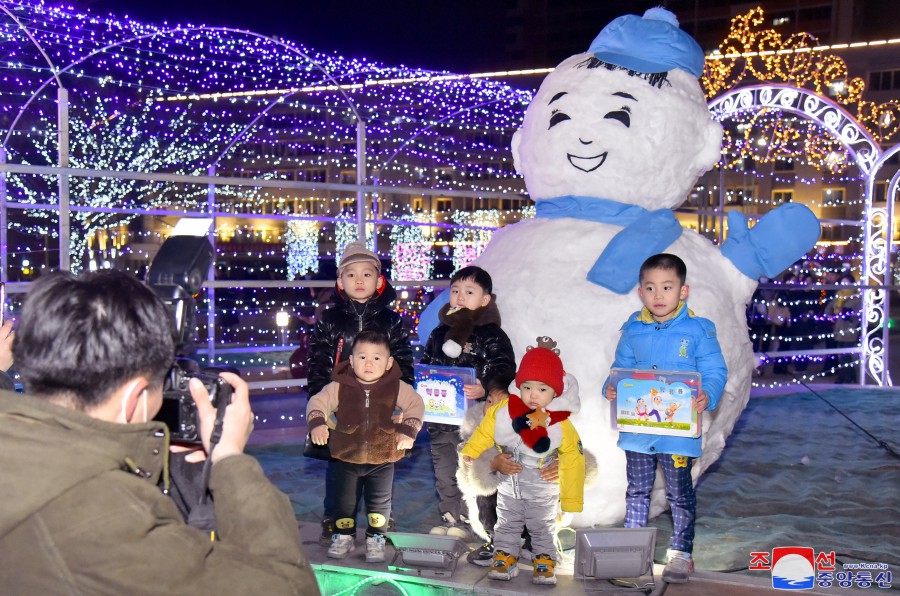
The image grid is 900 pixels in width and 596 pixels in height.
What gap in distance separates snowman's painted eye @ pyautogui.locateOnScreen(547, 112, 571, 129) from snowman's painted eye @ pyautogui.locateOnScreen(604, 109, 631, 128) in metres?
0.23

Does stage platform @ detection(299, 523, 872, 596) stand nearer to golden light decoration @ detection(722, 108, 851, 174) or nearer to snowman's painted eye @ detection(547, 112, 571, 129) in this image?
snowman's painted eye @ detection(547, 112, 571, 129)

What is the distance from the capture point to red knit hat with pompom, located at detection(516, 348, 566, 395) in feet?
13.2

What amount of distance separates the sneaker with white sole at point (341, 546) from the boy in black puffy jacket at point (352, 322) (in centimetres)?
73

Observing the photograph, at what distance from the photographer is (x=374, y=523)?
14.2ft

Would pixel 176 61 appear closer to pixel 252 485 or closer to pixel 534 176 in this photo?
pixel 534 176

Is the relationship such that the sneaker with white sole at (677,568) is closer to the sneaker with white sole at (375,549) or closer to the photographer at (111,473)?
the sneaker with white sole at (375,549)

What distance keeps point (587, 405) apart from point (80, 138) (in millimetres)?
13386

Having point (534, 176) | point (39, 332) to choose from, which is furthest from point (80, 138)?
point (39, 332)

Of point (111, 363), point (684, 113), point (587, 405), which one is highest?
point (684, 113)

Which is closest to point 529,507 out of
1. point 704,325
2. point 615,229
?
point 704,325

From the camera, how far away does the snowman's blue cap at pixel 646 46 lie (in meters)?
5.09

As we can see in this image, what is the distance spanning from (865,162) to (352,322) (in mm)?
7119

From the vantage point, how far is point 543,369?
404 cm

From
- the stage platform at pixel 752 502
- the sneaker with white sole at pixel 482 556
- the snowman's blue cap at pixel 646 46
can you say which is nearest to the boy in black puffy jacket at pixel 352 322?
the stage platform at pixel 752 502
